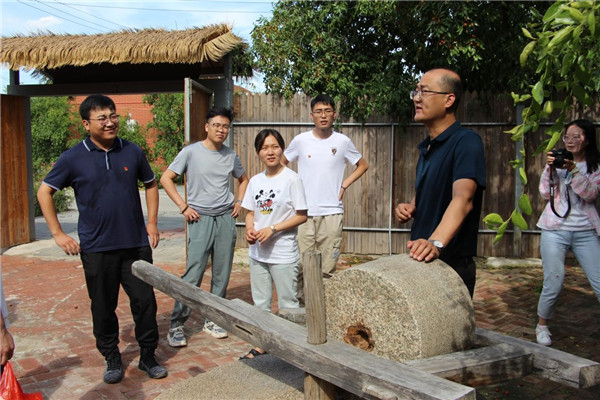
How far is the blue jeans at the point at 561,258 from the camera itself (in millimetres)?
4207

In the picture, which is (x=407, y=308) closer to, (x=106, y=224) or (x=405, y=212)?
(x=405, y=212)

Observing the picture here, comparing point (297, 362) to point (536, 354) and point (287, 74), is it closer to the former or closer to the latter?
point (536, 354)

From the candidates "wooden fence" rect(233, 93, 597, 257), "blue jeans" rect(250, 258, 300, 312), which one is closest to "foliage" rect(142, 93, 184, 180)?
"wooden fence" rect(233, 93, 597, 257)

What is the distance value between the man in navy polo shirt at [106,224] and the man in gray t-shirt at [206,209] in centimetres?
58

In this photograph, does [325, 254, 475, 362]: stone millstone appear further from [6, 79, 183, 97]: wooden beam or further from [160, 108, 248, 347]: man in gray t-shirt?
[6, 79, 183, 97]: wooden beam

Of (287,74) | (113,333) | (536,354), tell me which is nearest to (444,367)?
(536,354)

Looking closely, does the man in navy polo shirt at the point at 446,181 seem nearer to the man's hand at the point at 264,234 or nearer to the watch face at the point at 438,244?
the watch face at the point at 438,244

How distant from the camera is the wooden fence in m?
7.74

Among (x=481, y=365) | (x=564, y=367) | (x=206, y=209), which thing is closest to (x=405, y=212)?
(x=481, y=365)

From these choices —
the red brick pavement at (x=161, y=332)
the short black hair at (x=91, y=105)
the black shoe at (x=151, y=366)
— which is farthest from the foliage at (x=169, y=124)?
the black shoe at (x=151, y=366)

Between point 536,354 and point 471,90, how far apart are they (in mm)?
6336

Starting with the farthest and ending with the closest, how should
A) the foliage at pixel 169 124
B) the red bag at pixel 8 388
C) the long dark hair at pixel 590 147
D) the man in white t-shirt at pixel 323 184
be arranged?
the foliage at pixel 169 124
the man in white t-shirt at pixel 323 184
the long dark hair at pixel 590 147
the red bag at pixel 8 388

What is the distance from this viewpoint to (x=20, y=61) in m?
7.73

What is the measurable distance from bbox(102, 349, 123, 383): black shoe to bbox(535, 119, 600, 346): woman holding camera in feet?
11.5
